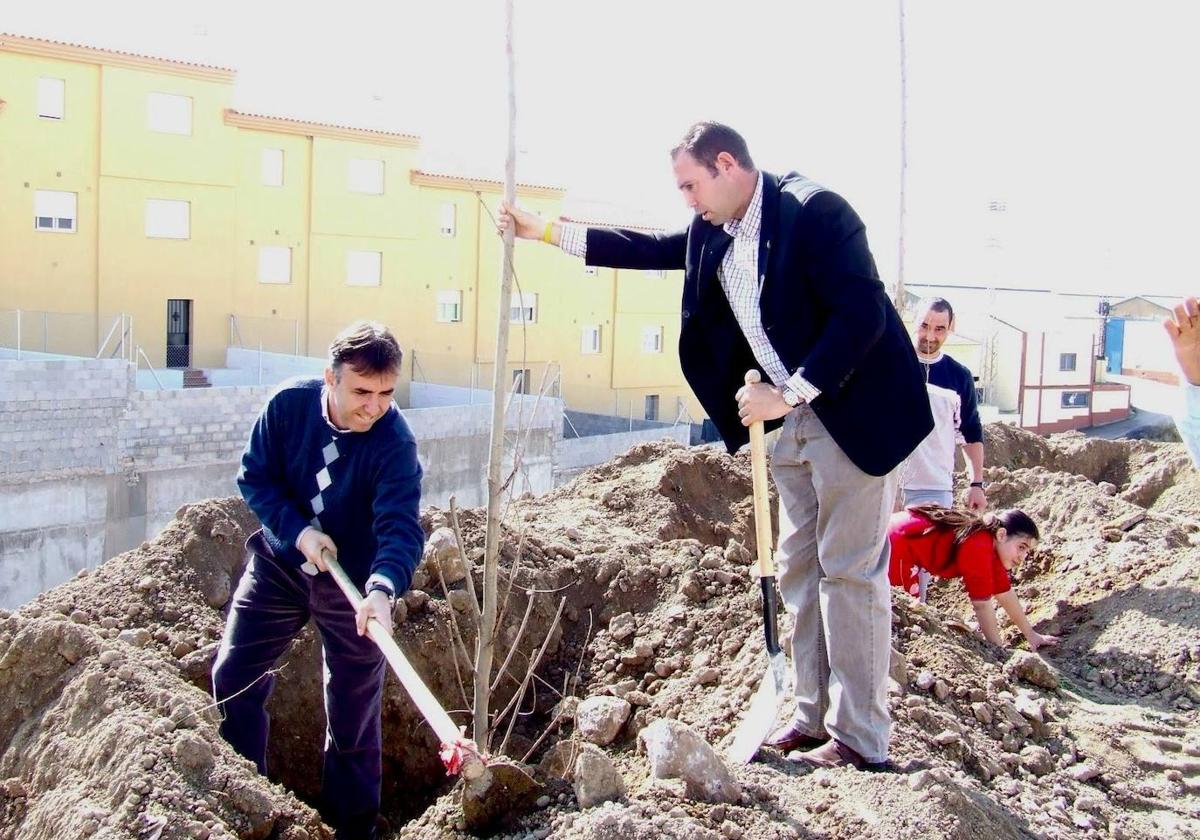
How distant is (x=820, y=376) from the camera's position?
321 cm

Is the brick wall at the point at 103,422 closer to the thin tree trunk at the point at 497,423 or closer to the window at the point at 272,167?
the window at the point at 272,167

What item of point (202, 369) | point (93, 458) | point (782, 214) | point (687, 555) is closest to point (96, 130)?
point (202, 369)

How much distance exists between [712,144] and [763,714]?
68.8 inches

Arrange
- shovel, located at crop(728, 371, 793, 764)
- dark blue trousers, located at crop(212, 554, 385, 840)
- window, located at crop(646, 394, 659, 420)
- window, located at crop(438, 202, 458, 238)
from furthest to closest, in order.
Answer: window, located at crop(646, 394, 659, 420), window, located at crop(438, 202, 458, 238), dark blue trousers, located at crop(212, 554, 385, 840), shovel, located at crop(728, 371, 793, 764)

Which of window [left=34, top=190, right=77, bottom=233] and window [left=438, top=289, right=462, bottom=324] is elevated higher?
window [left=34, top=190, right=77, bottom=233]

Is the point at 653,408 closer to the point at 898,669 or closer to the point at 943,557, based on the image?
the point at 943,557

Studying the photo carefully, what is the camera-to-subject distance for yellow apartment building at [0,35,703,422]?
23844mm

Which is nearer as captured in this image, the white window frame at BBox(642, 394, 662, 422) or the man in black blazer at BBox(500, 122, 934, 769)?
the man in black blazer at BBox(500, 122, 934, 769)

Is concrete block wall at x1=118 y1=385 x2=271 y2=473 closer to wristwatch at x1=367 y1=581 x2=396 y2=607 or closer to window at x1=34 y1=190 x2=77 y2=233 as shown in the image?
window at x1=34 y1=190 x2=77 y2=233

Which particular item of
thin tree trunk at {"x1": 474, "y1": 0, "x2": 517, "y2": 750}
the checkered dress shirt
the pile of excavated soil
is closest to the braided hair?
the pile of excavated soil

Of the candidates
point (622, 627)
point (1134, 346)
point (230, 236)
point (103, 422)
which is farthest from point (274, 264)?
point (622, 627)

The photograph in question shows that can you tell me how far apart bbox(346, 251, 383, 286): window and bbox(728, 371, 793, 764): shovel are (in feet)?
86.6

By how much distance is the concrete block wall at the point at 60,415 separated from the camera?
16.5 metres

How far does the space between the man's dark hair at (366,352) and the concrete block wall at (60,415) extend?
14857 millimetres
